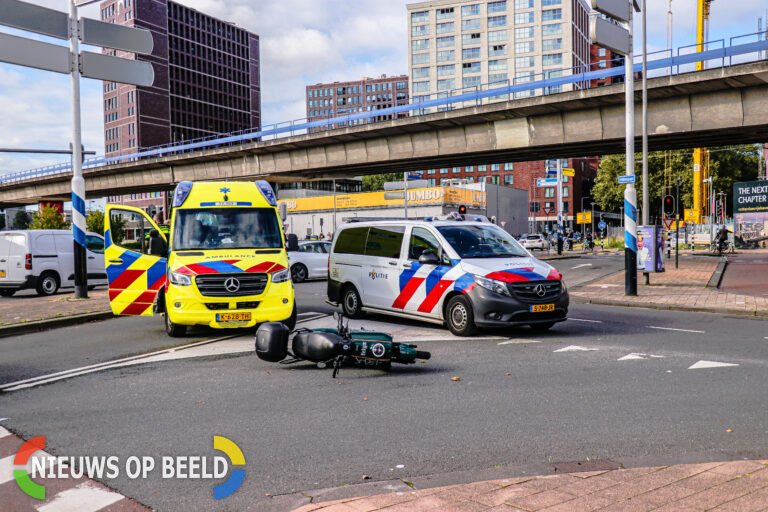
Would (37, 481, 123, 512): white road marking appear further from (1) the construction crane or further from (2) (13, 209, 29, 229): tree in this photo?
(2) (13, 209, 29, 229): tree

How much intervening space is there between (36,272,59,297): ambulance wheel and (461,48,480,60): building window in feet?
279

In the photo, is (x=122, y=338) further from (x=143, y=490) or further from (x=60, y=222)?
(x=60, y=222)

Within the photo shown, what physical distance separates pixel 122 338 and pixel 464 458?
749 cm

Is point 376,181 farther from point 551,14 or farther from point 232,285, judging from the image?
point 232,285

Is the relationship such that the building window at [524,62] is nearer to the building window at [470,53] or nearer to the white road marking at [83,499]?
the building window at [470,53]

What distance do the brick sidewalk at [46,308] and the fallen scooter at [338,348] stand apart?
6.85 metres

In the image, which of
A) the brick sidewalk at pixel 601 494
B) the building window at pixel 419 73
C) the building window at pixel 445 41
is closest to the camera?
the brick sidewalk at pixel 601 494

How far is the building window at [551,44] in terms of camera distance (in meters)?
91.8

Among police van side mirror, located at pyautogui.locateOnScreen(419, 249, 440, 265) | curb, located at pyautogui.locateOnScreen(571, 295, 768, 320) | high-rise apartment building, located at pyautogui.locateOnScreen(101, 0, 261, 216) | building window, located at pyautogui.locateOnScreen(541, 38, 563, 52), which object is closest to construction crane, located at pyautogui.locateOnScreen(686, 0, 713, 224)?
building window, located at pyautogui.locateOnScreen(541, 38, 563, 52)

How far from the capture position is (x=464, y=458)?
14.6 ft


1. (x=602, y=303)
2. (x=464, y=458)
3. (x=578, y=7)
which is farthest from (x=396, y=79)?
(x=464, y=458)

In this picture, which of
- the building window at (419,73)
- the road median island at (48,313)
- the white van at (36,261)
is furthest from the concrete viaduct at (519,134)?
the building window at (419,73)

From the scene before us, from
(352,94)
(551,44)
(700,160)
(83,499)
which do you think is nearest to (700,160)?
(700,160)

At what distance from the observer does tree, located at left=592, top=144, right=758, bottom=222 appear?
77250 mm
